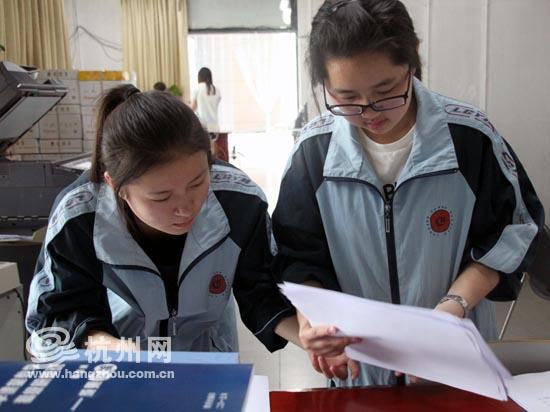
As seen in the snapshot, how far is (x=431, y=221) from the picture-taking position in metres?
1.01

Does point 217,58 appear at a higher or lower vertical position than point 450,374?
higher

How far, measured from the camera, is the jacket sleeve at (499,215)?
980mm

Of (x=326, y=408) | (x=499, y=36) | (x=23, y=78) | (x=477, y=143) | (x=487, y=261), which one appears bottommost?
(x=326, y=408)

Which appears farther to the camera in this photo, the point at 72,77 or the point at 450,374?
the point at 72,77

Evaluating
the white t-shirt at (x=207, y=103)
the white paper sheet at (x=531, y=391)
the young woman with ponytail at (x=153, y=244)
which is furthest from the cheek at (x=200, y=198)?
the white t-shirt at (x=207, y=103)

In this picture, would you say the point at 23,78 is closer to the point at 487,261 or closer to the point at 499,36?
the point at 487,261

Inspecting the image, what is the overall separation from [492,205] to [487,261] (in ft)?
0.36

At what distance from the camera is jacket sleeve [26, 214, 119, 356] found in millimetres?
1005

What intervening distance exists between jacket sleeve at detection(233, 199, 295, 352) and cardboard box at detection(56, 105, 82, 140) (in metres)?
2.36

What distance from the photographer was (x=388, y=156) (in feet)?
3.40

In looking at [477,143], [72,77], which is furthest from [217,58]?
[477,143]

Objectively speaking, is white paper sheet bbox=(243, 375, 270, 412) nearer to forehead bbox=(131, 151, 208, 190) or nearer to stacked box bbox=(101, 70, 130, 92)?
forehead bbox=(131, 151, 208, 190)

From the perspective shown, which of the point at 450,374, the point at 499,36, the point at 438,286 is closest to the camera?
the point at 450,374

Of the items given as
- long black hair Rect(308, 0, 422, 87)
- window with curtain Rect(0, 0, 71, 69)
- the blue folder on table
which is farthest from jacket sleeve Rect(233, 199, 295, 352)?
window with curtain Rect(0, 0, 71, 69)
